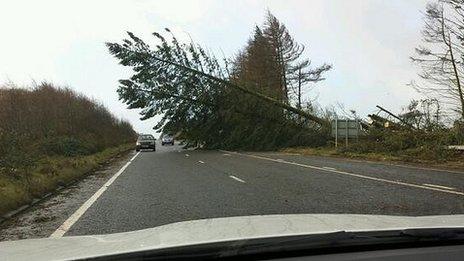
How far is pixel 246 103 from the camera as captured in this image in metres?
41.7

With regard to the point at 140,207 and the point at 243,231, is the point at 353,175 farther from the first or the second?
the point at 243,231

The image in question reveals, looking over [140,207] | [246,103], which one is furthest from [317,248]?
[246,103]

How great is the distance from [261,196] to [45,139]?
27408mm

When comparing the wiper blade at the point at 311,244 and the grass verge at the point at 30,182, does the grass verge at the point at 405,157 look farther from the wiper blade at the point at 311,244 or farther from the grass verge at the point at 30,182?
the wiper blade at the point at 311,244

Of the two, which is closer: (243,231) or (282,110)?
(243,231)

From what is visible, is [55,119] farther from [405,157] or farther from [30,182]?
[30,182]

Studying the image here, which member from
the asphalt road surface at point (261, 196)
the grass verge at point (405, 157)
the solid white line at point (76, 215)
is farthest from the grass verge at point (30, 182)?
the grass verge at point (405, 157)

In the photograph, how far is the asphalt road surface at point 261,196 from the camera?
1041cm

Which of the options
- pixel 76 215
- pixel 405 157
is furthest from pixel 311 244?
pixel 405 157

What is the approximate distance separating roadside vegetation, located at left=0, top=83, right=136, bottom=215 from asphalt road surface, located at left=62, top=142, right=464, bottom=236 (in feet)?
6.46

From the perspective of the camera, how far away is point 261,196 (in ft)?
43.4

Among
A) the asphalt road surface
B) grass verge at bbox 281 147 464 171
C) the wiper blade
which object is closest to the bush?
the asphalt road surface

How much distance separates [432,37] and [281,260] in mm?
29789

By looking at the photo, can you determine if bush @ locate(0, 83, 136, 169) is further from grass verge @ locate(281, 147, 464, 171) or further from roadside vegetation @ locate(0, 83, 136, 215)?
grass verge @ locate(281, 147, 464, 171)
